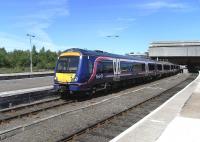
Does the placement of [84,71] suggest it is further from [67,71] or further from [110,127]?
[110,127]

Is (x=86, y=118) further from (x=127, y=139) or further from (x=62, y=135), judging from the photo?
(x=127, y=139)

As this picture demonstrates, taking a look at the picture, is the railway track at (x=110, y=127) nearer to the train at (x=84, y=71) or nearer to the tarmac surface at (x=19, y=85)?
the train at (x=84, y=71)

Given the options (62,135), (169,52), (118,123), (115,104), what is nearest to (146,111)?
(115,104)

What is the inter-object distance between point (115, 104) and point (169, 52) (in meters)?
60.9

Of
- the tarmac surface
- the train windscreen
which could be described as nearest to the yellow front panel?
the train windscreen

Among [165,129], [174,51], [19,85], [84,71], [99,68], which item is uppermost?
[174,51]

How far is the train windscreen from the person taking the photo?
19.7m

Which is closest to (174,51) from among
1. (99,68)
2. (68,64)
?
(99,68)

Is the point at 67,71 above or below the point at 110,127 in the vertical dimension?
above

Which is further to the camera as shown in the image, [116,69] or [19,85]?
[19,85]

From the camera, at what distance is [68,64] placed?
2002cm

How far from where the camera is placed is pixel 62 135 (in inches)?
440

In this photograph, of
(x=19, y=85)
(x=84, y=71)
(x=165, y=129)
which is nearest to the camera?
(x=165, y=129)

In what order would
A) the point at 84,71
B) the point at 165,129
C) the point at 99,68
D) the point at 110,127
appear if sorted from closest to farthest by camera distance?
the point at 165,129, the point at 110,127, the point at 84,71, the point at 99,68
